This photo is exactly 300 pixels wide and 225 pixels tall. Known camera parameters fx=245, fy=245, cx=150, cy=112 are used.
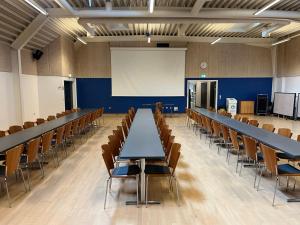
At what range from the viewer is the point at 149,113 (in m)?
9.00

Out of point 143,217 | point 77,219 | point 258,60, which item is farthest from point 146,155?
point 258,60

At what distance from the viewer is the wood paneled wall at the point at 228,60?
602 inches

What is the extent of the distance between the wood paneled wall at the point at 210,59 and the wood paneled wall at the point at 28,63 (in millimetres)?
3307

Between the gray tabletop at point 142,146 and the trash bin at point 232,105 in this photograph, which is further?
the trash bin at point 232,105

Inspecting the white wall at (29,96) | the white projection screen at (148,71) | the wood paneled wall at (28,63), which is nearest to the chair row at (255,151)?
the white projection screen at (148,71)

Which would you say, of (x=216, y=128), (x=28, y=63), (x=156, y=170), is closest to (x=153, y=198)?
(x=156, y=170)

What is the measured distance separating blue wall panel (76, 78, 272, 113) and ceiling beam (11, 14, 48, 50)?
546 centimetres

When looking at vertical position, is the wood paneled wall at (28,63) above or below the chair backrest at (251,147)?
above

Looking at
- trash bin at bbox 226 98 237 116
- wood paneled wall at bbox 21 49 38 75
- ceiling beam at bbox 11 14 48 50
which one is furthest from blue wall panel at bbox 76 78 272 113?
ceiling beam at bbox 11 14 48 50

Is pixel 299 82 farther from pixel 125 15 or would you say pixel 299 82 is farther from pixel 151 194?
pixel 151 194

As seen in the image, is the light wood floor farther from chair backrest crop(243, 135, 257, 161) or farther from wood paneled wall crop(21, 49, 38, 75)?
wood paneled wall crop(21, 49, 38, 75)

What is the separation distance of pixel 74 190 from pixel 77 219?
1000mm

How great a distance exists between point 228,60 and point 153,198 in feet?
43.9

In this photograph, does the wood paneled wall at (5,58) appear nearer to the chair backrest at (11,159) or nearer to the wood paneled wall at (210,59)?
the wood paneled wall at (210,59)
